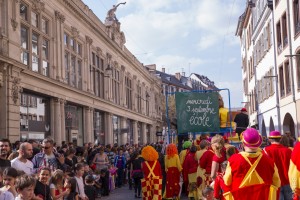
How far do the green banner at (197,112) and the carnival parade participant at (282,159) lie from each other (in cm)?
519

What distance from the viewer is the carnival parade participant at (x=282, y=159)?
838 cm

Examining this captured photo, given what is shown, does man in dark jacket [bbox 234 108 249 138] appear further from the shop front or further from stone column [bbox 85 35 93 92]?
stone column [bbox 85 35 93 92]

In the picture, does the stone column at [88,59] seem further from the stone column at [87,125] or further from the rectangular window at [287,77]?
the rectangular window at [287,77]

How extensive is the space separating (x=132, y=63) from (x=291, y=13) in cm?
2175

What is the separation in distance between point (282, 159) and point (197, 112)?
5.65 metres

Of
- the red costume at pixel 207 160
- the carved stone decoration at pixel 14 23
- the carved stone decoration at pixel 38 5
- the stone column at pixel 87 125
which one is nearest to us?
the red costume at pixel 207 160

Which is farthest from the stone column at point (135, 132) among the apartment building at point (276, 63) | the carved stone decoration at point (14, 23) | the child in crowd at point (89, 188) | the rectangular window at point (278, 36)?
the child in crowd at point (89, 188)

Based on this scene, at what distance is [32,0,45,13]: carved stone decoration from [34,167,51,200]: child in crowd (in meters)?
13.2

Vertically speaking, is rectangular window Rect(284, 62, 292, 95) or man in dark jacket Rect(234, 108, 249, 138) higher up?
rectangular window Rect(284, 62, 292, 95)

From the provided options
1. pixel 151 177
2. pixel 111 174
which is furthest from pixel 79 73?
pixel 151 177

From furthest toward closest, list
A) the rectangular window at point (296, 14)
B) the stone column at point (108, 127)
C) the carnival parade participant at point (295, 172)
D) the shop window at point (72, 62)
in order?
the stone column at point (108, 127)
the shop window at point (72, 62)
the rectangular window at point (296, 14)
the carnival parade participant at point (295, 172)

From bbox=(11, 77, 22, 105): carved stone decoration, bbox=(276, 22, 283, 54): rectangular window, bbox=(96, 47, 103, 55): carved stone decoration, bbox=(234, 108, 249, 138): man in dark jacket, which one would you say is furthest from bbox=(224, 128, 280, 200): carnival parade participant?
bbox=(96, 47, 103, 55): carved stone decoration

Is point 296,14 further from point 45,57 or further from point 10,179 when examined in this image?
point 10,179

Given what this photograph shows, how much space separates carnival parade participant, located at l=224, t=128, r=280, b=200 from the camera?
6.34 meters
